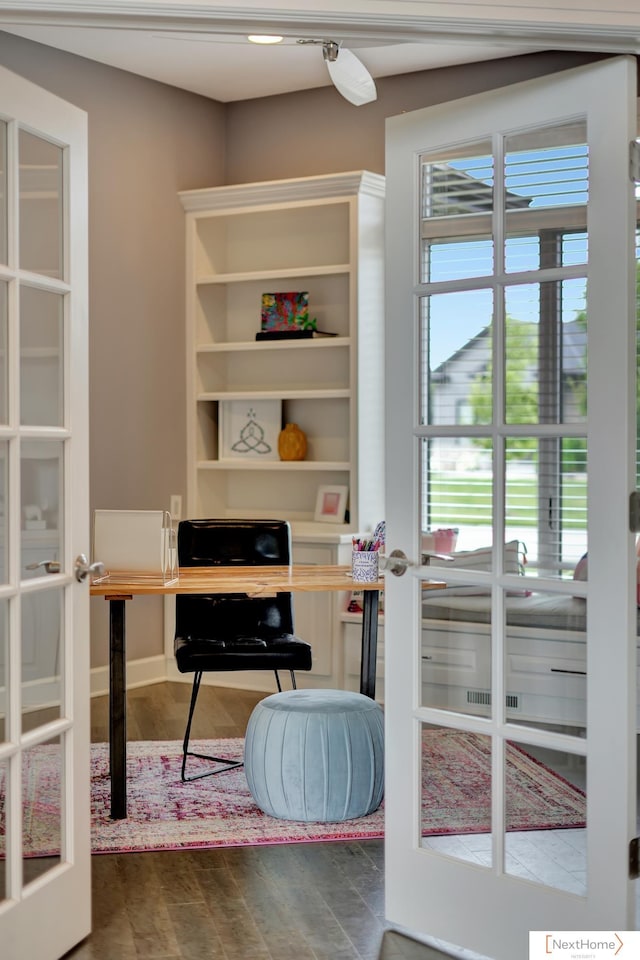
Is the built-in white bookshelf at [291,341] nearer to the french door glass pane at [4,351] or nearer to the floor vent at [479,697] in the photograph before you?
the floor vent at [479,697]

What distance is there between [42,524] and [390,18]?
1.45m

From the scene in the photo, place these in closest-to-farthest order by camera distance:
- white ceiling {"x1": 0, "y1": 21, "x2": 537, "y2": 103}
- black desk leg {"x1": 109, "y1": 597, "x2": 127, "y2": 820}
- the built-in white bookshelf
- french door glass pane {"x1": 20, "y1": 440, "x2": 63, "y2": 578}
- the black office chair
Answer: french door glass pane {"x1": 20, "y1": 440, "x2": 63, "y2": 578} < black desk leg {"x1": 109, "y1": 597, "x2": 127, "y2": 820} < the black office chair < white ceiling {"x1": 0, "y1": 21, "x2": 537, "y2": 103} < the built-in white bookshelf

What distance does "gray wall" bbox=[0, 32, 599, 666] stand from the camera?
5695mm

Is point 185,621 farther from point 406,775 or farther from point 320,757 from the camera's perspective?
point 406,775

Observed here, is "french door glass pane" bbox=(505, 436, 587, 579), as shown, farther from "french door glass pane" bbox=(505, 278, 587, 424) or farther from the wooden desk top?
the wooden desk top

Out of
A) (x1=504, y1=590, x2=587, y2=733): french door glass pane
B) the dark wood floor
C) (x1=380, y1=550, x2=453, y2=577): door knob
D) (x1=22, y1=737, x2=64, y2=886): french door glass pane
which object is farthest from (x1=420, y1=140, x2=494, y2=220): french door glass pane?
the dark wood floor

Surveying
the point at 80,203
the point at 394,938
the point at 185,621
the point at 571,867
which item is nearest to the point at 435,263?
the point at 80,203

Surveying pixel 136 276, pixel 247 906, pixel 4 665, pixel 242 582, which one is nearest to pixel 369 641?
pixel 242 582

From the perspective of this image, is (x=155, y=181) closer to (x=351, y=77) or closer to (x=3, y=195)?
(x=351, y=77)

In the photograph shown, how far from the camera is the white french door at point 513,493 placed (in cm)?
254

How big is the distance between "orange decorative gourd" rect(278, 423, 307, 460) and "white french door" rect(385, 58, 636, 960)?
122 inches

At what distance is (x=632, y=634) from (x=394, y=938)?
106cm

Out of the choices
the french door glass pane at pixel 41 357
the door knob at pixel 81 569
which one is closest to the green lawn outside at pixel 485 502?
the door knob at pixel 81 569
